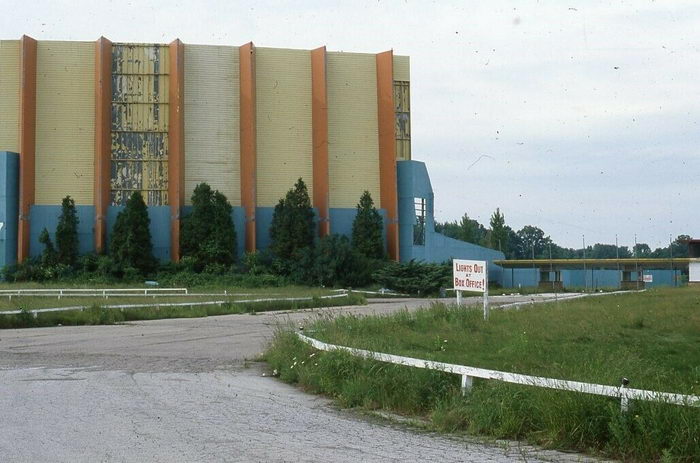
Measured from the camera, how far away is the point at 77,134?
6012 cm

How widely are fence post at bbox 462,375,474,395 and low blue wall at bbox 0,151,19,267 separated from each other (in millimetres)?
53614

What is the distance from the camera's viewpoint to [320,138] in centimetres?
6281

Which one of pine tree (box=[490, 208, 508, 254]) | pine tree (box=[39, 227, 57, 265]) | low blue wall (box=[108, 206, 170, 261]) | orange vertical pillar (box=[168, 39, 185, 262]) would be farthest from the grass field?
pine tree (box=[490, 208, 508, 254])

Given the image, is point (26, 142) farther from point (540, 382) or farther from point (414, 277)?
point (540, 382)

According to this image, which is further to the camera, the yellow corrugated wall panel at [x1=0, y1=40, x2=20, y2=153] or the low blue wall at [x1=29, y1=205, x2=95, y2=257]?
the yellow corrugated wall panel at [x1=0, y1=40, x2=20, y2=153]

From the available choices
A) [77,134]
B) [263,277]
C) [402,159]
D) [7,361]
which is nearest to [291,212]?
[263,277]

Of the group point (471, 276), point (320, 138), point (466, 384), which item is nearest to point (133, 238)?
point (320, 138)

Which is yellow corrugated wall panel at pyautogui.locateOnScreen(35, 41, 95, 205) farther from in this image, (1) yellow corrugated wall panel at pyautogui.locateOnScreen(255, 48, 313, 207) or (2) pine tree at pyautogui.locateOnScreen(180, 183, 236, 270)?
(1) yellow corrugated wall panel at pyautogui.locateOnScreen(255, 48, 313, 207)

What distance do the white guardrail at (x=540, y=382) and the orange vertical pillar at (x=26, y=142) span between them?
167ft

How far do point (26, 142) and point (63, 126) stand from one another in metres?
2.93

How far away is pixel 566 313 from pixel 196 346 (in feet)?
30.8

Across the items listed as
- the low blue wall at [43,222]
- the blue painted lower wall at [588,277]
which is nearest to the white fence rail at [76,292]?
the low blue wall at [43,222]

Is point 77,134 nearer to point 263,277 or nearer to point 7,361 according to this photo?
point 263,277

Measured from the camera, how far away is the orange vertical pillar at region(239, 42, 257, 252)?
6141cm
